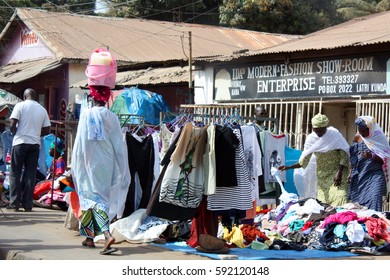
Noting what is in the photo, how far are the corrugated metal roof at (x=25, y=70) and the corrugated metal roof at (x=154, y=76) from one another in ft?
7.09

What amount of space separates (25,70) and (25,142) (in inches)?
541

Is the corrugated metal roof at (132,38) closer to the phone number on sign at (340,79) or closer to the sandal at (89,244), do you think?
the phone number on sign at (340,79)

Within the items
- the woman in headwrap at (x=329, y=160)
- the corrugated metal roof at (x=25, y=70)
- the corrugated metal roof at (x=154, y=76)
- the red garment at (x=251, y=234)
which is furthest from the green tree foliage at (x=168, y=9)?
the red garment at (x=251, y=234)

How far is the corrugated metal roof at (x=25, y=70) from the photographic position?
22.5 metres

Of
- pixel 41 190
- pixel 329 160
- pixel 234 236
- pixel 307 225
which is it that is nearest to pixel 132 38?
pixel 41 190

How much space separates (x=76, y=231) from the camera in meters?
8.79

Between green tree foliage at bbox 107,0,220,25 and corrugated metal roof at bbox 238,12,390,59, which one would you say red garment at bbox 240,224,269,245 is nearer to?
corrugated metal roof at bbox 238,12,390,59

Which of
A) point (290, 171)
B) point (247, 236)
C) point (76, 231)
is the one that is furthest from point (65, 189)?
point (290, 171)

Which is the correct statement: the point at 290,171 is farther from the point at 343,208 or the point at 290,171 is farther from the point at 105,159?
the point at 105,159

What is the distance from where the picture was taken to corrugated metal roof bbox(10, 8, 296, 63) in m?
24.2

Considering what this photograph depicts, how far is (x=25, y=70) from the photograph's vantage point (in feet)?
78.8

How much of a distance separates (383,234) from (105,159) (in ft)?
10.3

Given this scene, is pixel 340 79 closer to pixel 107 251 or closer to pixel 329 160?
pixel 329 160

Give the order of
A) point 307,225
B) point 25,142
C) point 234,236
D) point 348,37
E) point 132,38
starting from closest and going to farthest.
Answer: point 234,236 → point 307,225 → point 25,142 → point 348,37 → point 132,38
